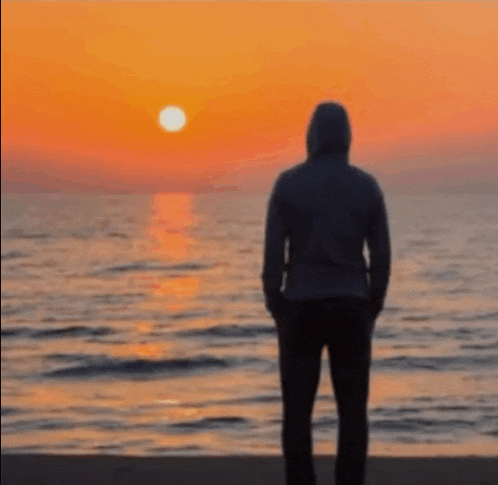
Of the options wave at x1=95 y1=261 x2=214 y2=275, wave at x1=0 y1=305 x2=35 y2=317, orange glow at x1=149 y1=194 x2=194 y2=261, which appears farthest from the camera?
orange glow at x1=149 y1=194 x2=194 y2=261

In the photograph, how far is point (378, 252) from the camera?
194 inches

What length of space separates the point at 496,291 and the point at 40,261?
25.7 metres

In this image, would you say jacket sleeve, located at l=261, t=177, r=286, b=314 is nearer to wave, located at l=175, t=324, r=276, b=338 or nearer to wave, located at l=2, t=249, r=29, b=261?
wave, located at l=175, t=324, r=276, b=338

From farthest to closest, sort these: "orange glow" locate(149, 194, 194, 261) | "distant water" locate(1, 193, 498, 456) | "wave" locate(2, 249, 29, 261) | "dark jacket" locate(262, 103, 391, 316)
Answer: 1. "orange glow" locate(149, 194, 194, 261)
2. "wave" locate(2, 249, 29, 261)
3. "distant water" locate(1, 193, 498, 456)
4. "dark jacket" locate(262, 103, 391, 316)

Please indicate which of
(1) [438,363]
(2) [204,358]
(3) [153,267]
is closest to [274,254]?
(1) [438,363]

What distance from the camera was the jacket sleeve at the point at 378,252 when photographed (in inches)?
194

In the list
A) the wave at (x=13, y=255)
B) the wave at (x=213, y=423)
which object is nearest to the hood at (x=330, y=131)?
the wave at (x=213, y=423)

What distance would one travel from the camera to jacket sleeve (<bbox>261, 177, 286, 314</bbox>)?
193 inches

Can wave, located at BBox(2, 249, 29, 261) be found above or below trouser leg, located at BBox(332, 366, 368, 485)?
above

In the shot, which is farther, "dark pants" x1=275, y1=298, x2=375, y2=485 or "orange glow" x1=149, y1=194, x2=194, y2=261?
"orange glow" x1=149, y1=194, x2=194, y2=261

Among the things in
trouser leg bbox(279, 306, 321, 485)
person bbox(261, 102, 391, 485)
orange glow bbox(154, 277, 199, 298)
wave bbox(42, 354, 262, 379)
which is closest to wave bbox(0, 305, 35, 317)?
orange glow bbox(154, 277, 199, 298)

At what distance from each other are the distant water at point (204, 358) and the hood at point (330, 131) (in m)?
7.72

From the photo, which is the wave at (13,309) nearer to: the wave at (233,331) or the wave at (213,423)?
the wave at (233,331)

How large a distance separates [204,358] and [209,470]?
17136mm
